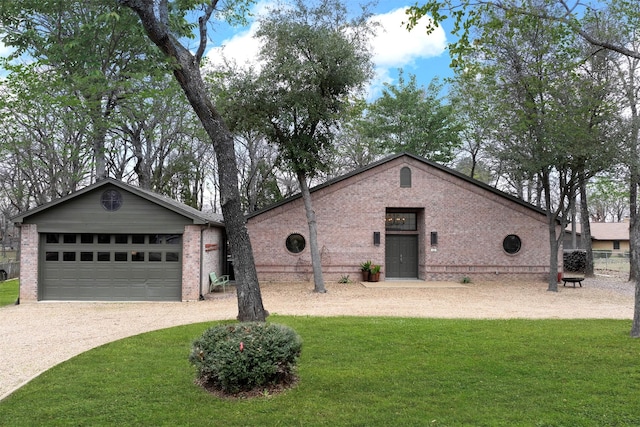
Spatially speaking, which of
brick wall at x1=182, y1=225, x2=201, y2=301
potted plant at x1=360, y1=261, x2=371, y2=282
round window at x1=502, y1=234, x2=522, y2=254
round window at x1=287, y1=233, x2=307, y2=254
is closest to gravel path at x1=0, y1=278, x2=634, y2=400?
brick wall at x1=182, y1=225, x2=201, y2=301

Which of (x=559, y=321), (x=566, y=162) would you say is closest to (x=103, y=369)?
(x=559, y=321)

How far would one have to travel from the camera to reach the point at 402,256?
21.4 metres

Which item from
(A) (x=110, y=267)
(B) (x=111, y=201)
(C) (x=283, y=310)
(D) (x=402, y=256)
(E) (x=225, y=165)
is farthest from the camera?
(D) (x=402, y=256)

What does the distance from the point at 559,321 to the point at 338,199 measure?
440 inches

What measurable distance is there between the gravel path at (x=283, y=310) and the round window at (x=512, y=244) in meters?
1.98

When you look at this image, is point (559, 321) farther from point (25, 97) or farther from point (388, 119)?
point (388, 119)

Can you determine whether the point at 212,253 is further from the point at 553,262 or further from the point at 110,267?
the point at 553,262

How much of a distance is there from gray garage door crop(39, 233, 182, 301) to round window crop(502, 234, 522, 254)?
14.2 metres

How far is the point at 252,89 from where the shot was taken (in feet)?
56.7

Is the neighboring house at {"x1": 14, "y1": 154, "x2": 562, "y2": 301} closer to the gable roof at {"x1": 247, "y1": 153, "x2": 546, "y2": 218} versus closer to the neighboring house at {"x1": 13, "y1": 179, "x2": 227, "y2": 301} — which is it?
the gable roof at {"x1": 247, "y1": 153, "x2": 546, "y2": 218}

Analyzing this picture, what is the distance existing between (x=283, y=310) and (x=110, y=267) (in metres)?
6.20

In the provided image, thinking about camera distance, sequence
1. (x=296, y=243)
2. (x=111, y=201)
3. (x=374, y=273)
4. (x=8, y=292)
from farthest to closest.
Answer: (x=296, y=243) → (x=374, y=273) → (x=8, y=292) → (x=111, y=201)

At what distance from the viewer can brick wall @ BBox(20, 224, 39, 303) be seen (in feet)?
47.1

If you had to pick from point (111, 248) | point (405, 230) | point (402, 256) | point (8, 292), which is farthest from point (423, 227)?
point (8, 292)
